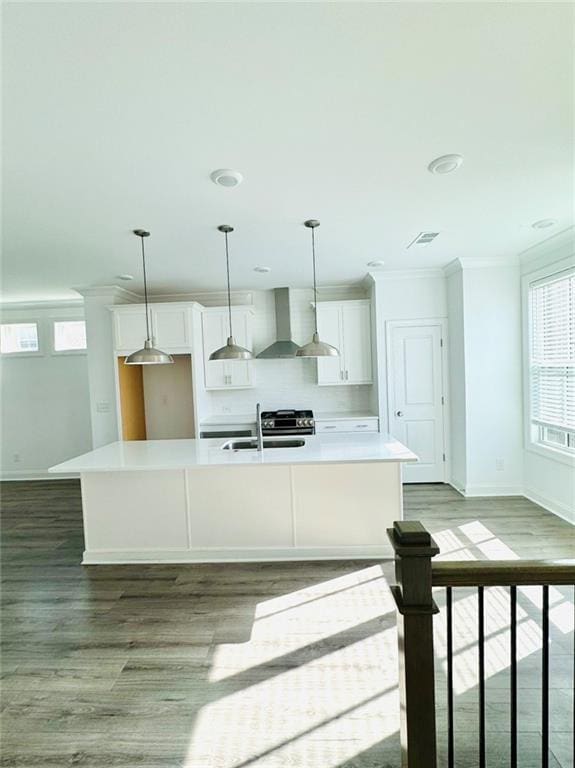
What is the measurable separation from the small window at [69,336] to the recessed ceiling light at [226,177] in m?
4.60

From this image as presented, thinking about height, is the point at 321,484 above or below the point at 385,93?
below

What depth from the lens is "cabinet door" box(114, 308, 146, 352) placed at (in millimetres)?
4840

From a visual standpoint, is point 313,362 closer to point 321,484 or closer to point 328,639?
point 321,484

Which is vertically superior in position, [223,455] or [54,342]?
[54,342]

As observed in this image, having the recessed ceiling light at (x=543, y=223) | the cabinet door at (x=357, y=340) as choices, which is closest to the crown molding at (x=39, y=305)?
the cabinet door at (x=357, y=340)

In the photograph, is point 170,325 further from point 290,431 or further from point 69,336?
point 69,336

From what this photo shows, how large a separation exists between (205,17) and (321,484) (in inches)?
112

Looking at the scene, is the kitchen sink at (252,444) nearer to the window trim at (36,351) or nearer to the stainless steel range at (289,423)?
the stainless steel range at (289,423)

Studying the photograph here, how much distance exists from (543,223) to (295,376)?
3367 mm

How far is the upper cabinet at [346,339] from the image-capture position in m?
5.22

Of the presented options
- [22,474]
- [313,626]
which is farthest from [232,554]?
[22,474]

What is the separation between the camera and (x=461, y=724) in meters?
1.65

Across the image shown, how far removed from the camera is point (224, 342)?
519cm

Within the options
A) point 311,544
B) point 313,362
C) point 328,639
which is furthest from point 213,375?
point 328,639
